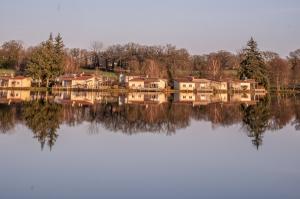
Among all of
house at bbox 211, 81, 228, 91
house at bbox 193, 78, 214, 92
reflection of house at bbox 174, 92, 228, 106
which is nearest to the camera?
reflection of house at bbox 174, 92, 228, 106

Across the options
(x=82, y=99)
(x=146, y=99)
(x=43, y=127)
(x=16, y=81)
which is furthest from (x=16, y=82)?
(x=43, y=127)

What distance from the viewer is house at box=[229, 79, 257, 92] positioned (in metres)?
62.9

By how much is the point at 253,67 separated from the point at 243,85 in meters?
3.75

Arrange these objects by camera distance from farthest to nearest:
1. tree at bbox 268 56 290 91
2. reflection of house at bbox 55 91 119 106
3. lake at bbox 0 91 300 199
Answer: tree at bbox 268 56 290 91 < reflection of house at bbox 55 91 119 106 < lake at bbox 0 91 300 199

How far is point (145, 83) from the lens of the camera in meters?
61.7

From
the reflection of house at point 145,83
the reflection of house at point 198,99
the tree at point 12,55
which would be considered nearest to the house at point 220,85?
the reflection of house at point 145,83

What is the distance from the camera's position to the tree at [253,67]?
64.8 meters

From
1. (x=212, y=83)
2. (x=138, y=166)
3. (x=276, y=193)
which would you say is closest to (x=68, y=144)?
(x=138, y=166)

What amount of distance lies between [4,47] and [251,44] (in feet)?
155

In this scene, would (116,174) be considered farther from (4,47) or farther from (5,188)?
(4,47)

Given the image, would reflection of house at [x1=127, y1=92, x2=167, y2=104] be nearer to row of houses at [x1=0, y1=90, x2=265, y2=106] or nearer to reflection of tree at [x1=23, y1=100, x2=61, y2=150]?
row of houses at [x1=0, y1=90, x2=265, y2=106]

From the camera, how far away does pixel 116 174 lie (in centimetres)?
790

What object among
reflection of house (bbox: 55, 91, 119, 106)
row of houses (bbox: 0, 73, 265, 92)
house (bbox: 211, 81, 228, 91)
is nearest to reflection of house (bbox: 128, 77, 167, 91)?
row of houses (bbox: 0, 73, 265, 92)

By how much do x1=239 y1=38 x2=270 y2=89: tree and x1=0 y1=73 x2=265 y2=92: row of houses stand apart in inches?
55.6
